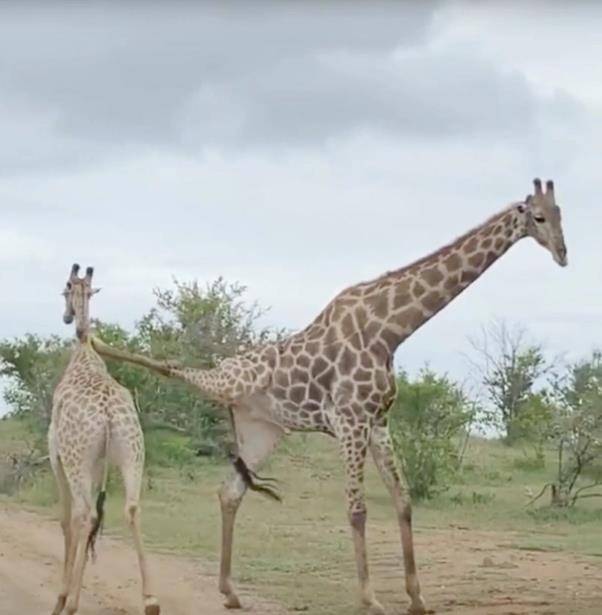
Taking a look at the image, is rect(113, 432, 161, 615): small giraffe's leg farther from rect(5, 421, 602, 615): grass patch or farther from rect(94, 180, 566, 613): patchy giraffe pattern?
rect(5, 421, 602, 615): grass patch

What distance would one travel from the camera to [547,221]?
9.03m

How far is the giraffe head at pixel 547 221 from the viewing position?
352 inches

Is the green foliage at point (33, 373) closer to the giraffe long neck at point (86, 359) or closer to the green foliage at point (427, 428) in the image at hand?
the green foliage at point (427, 428)

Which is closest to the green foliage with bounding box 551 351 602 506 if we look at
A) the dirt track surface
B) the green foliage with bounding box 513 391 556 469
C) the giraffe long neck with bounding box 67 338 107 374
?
the green foliage with bounding box 513 391 556 469

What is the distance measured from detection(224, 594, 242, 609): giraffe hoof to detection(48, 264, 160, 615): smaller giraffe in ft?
3.45

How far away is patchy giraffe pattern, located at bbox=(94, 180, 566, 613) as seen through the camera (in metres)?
9.02

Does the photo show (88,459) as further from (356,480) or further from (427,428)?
(427,428)

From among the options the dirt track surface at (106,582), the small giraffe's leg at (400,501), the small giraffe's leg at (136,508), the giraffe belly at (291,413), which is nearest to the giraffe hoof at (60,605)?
the dirt track surface at (106,582)

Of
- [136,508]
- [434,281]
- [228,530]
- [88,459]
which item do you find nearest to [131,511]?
[136,508]

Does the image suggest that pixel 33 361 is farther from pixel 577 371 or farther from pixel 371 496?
pixel 577 371

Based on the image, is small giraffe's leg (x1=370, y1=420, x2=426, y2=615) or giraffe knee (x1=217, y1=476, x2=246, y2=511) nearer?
small giraffe's leg (x1=370, y1=420, x2=426, y2=615)

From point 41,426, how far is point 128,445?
38.4 feet

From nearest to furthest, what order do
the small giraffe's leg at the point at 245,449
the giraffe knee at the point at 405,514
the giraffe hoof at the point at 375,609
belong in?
the giraffe hoof at the point at 375,609
the giraffe knee at the point at 405,514
the small giraffe's leg at the point at 245,449

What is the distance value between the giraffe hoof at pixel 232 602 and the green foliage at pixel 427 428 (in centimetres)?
782
